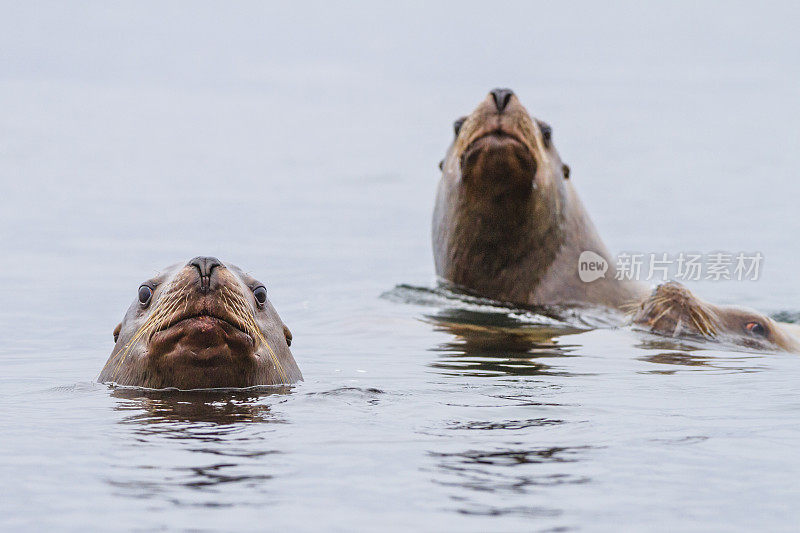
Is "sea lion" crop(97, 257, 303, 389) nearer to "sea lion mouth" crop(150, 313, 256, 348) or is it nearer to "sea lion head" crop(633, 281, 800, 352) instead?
"sea lion mouth" crop(150, 313, 256, 348)

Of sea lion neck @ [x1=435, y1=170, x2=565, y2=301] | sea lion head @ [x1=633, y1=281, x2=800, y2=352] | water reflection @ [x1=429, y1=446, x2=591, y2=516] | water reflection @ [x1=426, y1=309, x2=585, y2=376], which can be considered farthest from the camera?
sea lion neck @ [x1=435, y1=170, x2=565, y2=301]

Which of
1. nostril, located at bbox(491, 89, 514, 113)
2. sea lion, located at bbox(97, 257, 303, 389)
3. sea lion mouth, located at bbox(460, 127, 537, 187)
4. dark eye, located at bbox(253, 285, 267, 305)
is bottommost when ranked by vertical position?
sea lion, located at bbox(97, 257, 303, 389)

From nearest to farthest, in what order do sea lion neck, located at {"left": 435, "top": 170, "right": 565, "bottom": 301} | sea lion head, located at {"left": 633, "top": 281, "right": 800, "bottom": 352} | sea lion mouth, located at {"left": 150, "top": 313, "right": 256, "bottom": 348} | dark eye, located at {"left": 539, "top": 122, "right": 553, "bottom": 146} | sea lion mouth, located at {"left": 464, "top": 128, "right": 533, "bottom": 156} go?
1. sea lion mouth, located at {"left": 150, "top": 313, "right": 256, "bottom": 348}
2. sea lion head, located at {"left": 633, "top": 281, "right": 800, "bottom": 352}
3. sea lion mouth, located at {"left": 464, "top": 128, "right": 533, "bottom": 156}
4. sea lion neck, located at {"left": 435, "top": 170, "right": 565, "bottom": 301}
5. dark eye, located at {"left": 539, "top": 122, "right": 553, "bottom": 146}

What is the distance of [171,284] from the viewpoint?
27.2ft

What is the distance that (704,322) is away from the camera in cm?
1183

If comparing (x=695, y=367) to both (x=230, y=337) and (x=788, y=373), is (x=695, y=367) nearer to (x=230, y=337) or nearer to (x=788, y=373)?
(x=788, y=373)

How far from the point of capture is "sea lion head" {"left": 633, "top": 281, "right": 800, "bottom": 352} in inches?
464

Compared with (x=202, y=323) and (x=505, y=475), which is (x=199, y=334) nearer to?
(x=202, y=323)

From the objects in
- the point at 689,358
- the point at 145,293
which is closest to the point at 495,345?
the point at 689,358

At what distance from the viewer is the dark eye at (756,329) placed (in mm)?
11867

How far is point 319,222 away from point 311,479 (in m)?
18.4

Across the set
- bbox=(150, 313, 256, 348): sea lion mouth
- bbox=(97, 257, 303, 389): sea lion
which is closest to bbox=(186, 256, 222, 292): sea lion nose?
bbox=(97, 257, 303, 389): sea lion

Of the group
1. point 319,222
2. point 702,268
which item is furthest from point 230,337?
point 319,222

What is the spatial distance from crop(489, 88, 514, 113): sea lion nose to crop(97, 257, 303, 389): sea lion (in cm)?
430
